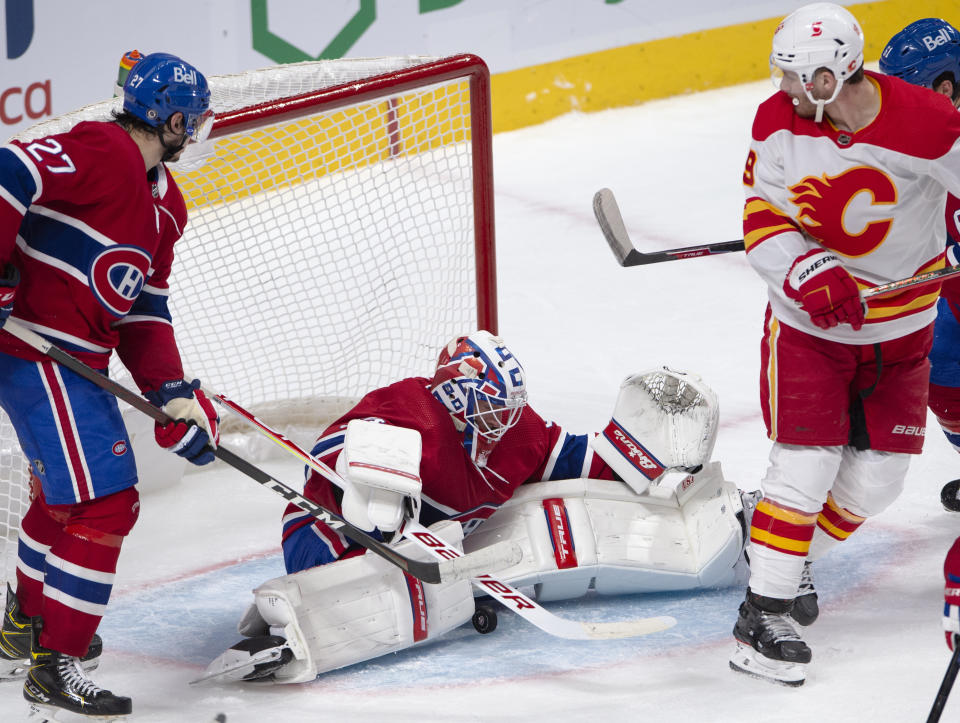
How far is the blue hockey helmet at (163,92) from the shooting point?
2.23 m

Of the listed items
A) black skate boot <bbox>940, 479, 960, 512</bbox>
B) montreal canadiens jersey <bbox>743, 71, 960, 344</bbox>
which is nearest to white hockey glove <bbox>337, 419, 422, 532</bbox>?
montreal canadiens jersey <bbox>743, 71, 960, 344</bbox>

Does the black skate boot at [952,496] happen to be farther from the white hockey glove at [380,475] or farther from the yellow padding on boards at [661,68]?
the yellow padding on boards at [661,68]

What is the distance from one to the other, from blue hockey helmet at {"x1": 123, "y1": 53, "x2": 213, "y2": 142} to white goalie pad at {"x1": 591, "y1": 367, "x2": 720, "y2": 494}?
44.9 inches

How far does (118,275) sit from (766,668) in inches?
52.9

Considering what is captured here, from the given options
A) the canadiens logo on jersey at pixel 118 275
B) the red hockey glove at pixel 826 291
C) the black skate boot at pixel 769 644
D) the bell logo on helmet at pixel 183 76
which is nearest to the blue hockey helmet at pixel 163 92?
the bell logo on helmet at pixel 183 76

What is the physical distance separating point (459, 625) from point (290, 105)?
49.9 inches

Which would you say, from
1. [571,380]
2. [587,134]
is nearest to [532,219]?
[587,134]

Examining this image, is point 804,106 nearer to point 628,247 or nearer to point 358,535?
point 628,247

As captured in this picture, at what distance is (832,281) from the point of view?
2293mm

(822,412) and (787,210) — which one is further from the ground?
(787,210)

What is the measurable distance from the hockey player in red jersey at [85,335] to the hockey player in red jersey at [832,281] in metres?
1.03

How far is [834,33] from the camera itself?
2277mm

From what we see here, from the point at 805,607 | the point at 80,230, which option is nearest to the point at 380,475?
the point at 80,230

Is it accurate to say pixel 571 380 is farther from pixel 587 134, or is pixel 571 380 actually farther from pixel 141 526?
pixel 587 134
